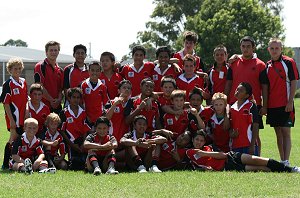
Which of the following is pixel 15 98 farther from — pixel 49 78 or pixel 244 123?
pixel 244 123

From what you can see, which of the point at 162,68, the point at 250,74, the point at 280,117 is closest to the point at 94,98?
the point at 162,68

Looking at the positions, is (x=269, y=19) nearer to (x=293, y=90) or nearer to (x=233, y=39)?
(x=233, y=39)

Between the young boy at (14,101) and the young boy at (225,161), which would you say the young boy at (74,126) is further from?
the young boy at (225,161)

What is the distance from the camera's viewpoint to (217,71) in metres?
10.7

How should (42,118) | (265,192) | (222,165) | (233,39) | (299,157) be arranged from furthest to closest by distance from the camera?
(233,39) < (299,157) < (42,118) < (222,165) < (265,192)

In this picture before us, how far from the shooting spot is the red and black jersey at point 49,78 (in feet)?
34.6

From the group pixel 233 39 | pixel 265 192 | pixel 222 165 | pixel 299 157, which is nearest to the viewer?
pixel 265 192

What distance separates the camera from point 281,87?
10.1 m

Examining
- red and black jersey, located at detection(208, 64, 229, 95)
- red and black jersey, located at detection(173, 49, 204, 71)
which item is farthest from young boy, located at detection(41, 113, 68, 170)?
red and black jersey, located at detection(208, 64, 229, 95)

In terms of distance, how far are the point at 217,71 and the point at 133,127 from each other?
1996 millimetres

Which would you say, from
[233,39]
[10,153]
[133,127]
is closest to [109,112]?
[133,127]

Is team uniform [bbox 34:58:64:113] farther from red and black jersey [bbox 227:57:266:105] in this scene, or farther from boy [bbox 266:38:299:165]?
boy [bbox 266:38:299:165]

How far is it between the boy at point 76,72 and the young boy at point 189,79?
1.79 m

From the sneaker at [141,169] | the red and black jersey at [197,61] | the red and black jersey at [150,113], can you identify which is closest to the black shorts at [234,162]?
the sneaker at [141,169]
